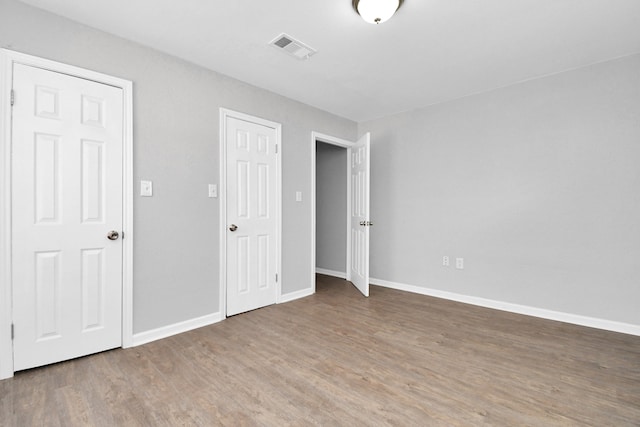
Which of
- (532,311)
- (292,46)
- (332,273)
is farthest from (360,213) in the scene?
(292,46)

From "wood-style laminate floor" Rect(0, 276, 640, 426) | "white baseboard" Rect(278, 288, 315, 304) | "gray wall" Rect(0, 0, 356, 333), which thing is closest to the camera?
"wood-style laminate floor" Rect(0, 276, 640, 426)

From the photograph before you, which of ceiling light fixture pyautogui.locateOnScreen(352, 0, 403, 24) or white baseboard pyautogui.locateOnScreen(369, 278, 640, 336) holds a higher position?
ceiling light fixture pyautogui.locateOnScreen(352, 0, 403, 24)

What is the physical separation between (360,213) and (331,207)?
89 cm

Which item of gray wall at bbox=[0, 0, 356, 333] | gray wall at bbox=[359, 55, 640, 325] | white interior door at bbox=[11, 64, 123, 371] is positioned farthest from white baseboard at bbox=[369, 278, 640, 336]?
white interior door at bbox=[11, 64, 123, 371]

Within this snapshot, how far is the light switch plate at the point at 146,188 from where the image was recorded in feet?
7.89

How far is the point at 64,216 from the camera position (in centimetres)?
207

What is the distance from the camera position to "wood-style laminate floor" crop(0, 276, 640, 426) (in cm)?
155

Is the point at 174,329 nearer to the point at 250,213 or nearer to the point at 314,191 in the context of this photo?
the point at 250,213

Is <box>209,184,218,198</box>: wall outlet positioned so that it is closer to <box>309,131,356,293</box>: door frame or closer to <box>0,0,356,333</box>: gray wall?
<box>0,0,356,333</box>: gray wall

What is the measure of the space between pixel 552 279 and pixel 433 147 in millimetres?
1943

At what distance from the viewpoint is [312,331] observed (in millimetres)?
2645

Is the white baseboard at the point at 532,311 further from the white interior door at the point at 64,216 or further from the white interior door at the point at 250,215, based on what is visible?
the white interior door at the point at 64,216

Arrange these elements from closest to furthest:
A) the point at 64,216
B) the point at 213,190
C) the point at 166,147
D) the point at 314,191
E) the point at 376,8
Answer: the point at 376,8, the point at 64,216, the point at 166,147, the point at 213,190, the point at 314,191

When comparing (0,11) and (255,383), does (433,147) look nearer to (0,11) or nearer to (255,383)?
(255,383)
